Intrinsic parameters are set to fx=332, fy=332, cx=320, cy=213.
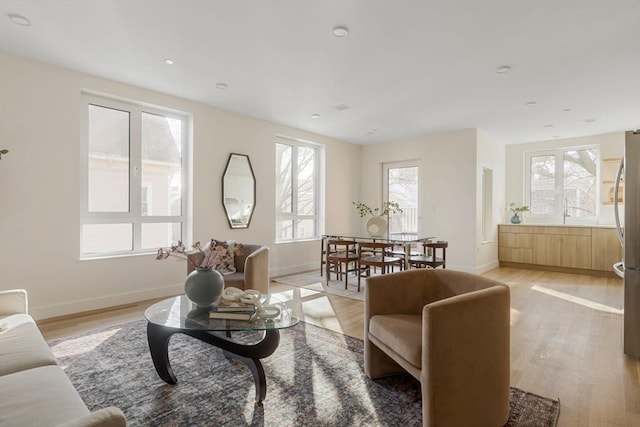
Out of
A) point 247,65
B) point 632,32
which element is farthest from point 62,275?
point 632,32

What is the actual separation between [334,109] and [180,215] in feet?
8.98

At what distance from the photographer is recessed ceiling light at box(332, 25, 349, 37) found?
274cm

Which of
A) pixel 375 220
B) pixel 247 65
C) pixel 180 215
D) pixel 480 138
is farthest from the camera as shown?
pixel 480 138

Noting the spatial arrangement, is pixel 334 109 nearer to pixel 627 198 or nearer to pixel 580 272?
pixel 627 198

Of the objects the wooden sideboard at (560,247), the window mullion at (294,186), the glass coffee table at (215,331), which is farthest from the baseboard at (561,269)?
the glass coffee table at (215,331)

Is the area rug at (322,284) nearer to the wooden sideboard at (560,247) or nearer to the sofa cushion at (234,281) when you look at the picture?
the sofa cushion at (234,281)

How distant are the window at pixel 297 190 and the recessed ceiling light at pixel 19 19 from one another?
148 inches

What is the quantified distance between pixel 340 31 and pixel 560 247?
6063 mm

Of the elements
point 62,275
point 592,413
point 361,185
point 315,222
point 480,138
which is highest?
point 480,138

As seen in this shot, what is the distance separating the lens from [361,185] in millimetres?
7781

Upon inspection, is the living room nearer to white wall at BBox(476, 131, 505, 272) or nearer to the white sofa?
white wall at BBox(476, 131, 505, 272)

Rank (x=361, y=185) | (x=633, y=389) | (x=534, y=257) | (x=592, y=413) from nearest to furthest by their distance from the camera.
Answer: (x=592, y=413)
(x=633, y=389)
(x=534, y=257)
(x=361, y=185)

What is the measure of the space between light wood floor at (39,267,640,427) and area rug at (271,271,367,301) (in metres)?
0.21

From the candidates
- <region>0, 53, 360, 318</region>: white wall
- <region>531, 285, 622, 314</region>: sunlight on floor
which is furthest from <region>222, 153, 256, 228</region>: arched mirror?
<region>531, 285, 622, 314</region>: sunlight on floor
